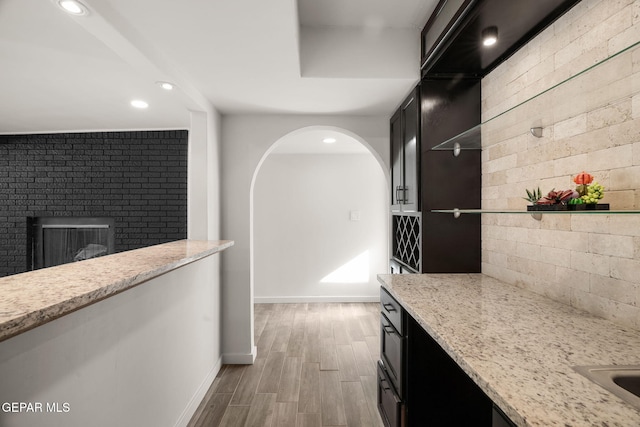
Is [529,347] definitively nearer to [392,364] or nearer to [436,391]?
[436,391]

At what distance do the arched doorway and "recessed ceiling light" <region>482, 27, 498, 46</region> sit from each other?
3.53m

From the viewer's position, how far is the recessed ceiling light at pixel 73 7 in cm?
143

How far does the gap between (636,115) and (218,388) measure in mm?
3018

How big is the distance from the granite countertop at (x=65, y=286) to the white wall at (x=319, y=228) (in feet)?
12.1

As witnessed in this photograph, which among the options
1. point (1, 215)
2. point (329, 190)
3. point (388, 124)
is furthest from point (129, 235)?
point (388, 124)

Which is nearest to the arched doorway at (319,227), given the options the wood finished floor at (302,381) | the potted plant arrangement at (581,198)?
the wood finished floor at (302,381)

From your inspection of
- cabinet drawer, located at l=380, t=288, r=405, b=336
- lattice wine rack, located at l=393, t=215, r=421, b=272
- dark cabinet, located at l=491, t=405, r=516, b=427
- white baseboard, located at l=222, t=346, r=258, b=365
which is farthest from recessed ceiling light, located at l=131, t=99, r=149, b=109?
dark cabinet, located at l=491, t=405, r=516, b=427

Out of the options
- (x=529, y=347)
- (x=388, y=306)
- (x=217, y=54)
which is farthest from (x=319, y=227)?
(x=529, y=347)

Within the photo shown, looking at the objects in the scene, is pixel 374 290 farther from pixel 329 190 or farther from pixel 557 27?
pixel 557 27

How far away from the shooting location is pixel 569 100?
1.37 metres

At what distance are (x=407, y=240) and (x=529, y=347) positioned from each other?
5.66 feet

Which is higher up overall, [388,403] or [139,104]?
[139,104]

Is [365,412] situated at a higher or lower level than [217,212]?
lower

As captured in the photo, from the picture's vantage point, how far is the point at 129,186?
425cm
